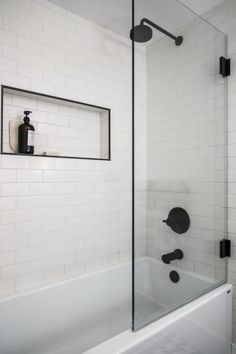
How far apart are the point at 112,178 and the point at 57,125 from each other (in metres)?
0.68

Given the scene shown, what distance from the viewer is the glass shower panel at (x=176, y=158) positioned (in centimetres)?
131

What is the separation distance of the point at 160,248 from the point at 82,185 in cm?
84

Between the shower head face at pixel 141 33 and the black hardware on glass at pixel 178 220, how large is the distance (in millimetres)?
1032

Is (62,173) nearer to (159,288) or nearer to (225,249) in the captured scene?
(159,288)

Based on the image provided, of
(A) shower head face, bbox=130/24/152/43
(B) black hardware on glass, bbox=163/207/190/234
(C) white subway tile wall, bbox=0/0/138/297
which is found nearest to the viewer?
(A) shower head face, bbox=130/24/152/43

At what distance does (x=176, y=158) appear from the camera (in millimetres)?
1527

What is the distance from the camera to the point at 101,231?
2.07 metres

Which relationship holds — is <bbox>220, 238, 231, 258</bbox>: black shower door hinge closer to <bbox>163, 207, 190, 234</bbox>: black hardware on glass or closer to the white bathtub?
the white bathtub

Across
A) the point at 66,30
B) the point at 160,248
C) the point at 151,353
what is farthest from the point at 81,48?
the point at 151,353

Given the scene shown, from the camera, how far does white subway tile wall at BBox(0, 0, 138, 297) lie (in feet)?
5.35

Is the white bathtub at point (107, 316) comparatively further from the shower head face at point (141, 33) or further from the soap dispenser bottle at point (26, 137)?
the shower head face at point (141, 33)

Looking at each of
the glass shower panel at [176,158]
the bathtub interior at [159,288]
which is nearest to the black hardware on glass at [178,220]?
the glass shower panel at [176,158]

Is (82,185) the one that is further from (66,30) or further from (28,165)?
(66,30)

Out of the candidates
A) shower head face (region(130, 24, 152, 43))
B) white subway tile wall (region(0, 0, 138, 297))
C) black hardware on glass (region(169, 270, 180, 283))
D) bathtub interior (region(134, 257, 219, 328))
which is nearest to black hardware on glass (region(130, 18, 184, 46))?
shower head face (region(130, 24, 152, 43))
